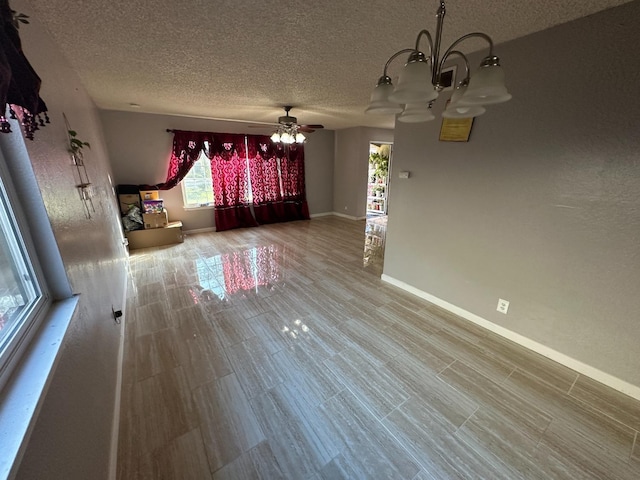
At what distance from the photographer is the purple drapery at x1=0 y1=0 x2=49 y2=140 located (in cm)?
65

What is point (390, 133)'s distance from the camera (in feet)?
21.4

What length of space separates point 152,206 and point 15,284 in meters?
4.02

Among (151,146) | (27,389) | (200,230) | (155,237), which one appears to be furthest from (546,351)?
(151,146)

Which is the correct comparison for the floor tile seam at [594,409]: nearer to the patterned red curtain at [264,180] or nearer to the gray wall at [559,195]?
the gray wall at [559,195]

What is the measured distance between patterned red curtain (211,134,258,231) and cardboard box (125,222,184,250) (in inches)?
36.9

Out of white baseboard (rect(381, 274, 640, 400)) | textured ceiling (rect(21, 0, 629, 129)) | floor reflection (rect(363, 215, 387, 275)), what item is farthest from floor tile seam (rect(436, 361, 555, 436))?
textured ceiling (rect(21, 0, 629, 129))

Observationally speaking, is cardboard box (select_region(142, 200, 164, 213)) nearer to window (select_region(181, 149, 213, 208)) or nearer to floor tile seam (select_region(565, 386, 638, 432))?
window (select_region(181, 149, 213, 208))

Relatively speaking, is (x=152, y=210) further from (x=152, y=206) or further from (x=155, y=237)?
(x=155, y=237)

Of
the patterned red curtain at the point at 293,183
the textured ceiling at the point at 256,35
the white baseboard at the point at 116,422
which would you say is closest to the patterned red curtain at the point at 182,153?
the patterned red curtain at the point at 293,183

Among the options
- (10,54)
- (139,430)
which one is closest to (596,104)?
(10,54)

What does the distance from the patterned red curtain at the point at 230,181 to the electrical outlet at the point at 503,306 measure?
493 cm

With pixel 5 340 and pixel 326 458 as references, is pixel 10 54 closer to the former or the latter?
pixel 5 340

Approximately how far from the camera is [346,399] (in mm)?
1621

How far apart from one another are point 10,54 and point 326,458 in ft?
6.38
